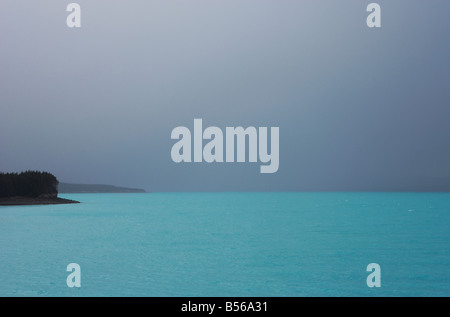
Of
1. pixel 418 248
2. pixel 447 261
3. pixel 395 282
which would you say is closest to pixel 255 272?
pixel 395 282

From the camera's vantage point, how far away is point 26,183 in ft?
422

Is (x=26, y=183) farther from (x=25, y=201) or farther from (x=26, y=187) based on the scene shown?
(x=25, y=201)

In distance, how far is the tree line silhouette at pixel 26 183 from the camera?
125188mm

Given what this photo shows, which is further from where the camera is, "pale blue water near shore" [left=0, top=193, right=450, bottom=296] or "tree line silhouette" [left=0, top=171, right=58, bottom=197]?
"tree line silhouette" [left=0, top=171, right=58, bottom=197]

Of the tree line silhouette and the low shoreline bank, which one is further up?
the tree line silhouette

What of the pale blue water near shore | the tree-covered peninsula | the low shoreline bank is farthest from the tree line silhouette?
the pale blue water near shore

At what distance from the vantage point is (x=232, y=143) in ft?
71.4

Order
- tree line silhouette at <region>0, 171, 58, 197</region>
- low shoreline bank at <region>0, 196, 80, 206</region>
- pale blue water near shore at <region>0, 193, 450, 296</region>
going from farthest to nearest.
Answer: low shoreline bank at <region>0, 196, 80, 206</region> < tree line silhouette at <region>0, 171, 58, 197</region> < pale blue water near shore at <region>0, 193, 450, 296</region>

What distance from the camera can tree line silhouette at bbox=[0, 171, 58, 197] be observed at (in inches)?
4929

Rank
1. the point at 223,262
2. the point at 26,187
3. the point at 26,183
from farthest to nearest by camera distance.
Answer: the point at 26,187 → the point at 26,183 → the point at 223,262

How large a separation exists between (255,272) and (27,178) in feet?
369

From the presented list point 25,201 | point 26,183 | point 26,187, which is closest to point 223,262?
point 26,183

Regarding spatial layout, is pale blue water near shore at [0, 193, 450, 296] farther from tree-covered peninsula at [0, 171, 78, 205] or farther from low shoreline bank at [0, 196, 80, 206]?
low shoreline bank at [0, 196, 80, 206]
